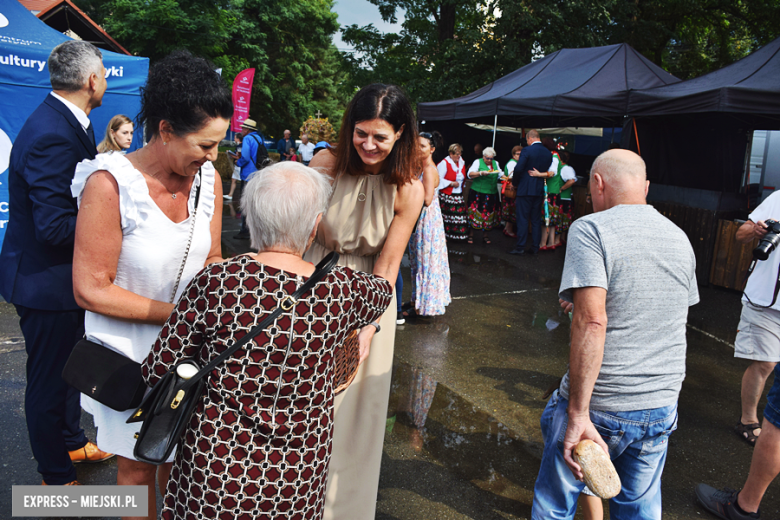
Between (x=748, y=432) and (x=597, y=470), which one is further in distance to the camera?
(x=748, y=432)

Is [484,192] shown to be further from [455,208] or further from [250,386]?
[250,386]

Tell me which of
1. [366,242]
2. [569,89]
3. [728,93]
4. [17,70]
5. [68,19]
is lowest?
[366,242]

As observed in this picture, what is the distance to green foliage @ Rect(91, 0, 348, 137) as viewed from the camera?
63.9ft

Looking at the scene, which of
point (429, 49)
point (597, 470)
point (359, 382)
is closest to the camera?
point (597, 470)

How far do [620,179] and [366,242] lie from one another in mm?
990

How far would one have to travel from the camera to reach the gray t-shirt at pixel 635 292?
5.91 feet

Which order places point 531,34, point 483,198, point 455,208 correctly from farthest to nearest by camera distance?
1. point 531,34
2. point 483,198
3. point 455,208

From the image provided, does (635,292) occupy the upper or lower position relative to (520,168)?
lower

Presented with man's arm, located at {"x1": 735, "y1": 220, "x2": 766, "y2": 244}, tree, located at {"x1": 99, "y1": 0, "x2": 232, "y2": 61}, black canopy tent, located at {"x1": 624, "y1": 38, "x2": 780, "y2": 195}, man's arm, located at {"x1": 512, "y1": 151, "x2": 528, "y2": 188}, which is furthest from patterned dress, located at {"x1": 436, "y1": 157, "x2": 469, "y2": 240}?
tree, located at {"x1": 99, "y1": 0, "x2": 232, "y2": 61}

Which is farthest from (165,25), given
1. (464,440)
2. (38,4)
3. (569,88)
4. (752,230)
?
(752,230)

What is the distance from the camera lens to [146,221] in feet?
5.36

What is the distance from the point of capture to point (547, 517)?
6.49 ft

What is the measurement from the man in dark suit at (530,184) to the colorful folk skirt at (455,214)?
3.30 feet

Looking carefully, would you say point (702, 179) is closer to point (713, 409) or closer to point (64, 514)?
point (713, 409)
